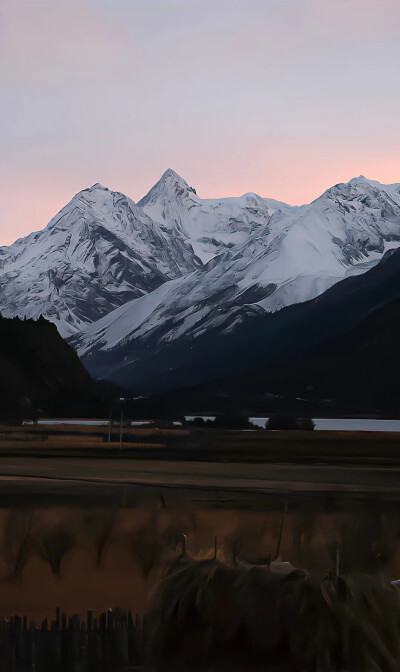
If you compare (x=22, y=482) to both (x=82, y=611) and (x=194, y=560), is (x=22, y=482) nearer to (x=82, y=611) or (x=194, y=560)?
(x=82, y=611)

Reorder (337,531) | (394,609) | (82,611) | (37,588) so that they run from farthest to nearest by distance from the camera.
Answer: (337,531) < (37,588) < (82,611) < (394,609)

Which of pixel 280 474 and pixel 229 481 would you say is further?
pixel 280 474

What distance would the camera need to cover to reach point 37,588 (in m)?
45.2

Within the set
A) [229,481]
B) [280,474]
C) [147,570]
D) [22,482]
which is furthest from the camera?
[280,474]

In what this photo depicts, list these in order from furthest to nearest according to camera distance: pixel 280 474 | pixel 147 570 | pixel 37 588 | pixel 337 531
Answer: pixel 280 474 < pixel 337 531 < pixel 147 570 < pixel 37 588

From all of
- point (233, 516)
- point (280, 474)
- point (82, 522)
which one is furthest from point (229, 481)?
point (82, 522)

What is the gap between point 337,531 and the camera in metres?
61.7

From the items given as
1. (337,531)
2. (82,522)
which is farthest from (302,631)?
(82,522)

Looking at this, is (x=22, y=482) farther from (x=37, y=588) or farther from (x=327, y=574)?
(x=327, y=574)

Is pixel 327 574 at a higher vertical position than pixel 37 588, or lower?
higher

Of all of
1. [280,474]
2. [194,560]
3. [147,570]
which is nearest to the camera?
[194,560]

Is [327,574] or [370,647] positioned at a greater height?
[327,574]

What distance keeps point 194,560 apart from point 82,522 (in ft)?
143

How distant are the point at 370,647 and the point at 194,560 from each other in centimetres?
390
